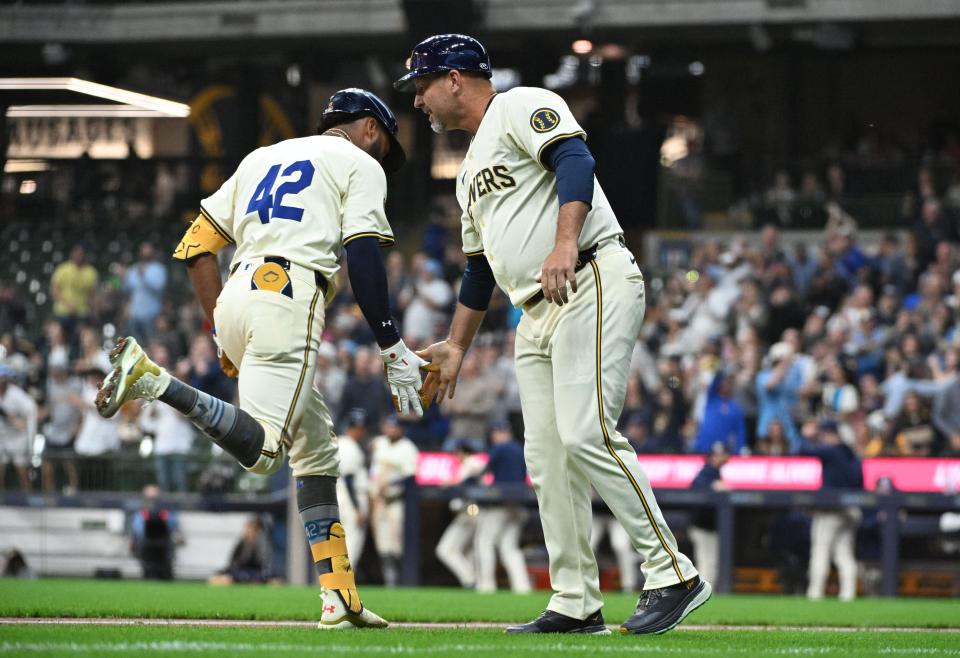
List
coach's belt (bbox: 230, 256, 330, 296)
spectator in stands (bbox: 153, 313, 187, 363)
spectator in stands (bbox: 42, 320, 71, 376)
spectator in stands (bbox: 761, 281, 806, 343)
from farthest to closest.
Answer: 1. spectator in stands (bbox: 153, 313, 187, 363)
2. spectator in stands (bbox: 42, 320, 71, 376)
3. spectator in stands (bbox: 761, 281, 806, 343)
4. coach's belt (bbox: 230, 256, 330, 296)

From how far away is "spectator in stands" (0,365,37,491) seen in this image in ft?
54.5

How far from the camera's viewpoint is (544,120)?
5930 millimetres

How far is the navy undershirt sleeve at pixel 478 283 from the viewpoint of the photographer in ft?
21.3

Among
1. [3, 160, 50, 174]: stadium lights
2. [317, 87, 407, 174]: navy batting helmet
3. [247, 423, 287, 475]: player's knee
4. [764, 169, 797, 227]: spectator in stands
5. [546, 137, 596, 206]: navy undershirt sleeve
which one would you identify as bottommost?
[247, 423, 287, 475]: player's knee

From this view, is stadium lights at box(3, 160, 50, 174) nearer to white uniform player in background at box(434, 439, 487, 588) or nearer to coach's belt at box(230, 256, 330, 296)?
white uniform player in background at box(434, 439, 487, 588)

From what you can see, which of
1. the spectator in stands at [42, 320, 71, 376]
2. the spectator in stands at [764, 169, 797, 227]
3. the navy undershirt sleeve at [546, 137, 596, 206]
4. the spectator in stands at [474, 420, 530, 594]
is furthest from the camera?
the spectator in stands at [764, 169, 797, 227]

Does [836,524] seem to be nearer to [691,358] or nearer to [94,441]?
[691,358]

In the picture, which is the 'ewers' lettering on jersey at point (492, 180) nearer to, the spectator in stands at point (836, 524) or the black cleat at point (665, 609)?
the black cleat at point (665, 609)

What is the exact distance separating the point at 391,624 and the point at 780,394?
9.47 m

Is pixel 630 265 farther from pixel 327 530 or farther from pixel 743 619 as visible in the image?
pixel 743 619

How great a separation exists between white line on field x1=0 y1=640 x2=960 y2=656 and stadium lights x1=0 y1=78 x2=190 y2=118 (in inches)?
901

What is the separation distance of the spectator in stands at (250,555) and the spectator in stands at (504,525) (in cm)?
205

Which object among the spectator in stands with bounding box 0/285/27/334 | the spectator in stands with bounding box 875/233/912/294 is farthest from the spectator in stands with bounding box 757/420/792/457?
the spectator in stands with bounding box 0/285/27/334

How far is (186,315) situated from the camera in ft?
68.7
